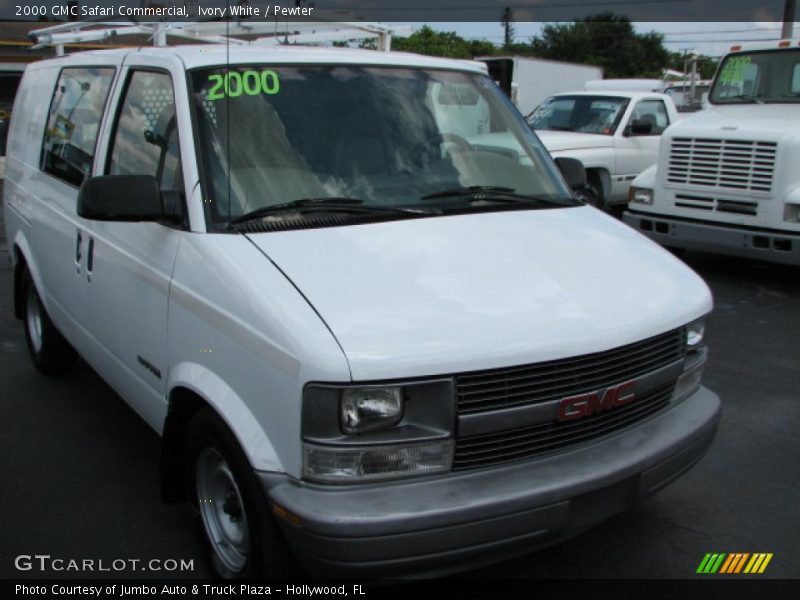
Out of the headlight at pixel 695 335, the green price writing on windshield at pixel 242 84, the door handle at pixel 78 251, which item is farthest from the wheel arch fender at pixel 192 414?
the headlight at pixel 695 335

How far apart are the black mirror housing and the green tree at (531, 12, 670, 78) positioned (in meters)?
63.7

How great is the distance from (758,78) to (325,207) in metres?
7.60

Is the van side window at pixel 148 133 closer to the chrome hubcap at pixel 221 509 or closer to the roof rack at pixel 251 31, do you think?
the roof rack at pixel 251 31

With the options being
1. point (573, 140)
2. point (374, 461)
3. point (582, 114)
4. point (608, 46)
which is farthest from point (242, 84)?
point (608, 46)

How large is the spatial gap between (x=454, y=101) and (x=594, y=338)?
1766mm

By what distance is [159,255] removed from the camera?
129 inches

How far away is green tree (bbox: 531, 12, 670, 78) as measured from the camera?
63656 mm

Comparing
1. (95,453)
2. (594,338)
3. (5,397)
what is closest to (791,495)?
(594,338)

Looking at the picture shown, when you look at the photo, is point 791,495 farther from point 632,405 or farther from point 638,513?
point 632,405

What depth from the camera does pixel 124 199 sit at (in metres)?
3.09

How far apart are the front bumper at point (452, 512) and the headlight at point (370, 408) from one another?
0.63 ft

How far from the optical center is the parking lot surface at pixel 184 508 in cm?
345

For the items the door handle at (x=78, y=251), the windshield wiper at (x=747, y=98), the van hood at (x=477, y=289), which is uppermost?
the windshield wiper at (x=747, y=98)

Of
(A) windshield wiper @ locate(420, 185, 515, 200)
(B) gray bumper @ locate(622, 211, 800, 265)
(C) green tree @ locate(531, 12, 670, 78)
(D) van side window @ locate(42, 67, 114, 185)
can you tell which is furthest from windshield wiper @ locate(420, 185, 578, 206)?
(C) green tree @ locate(531, 12, 670, 78)
